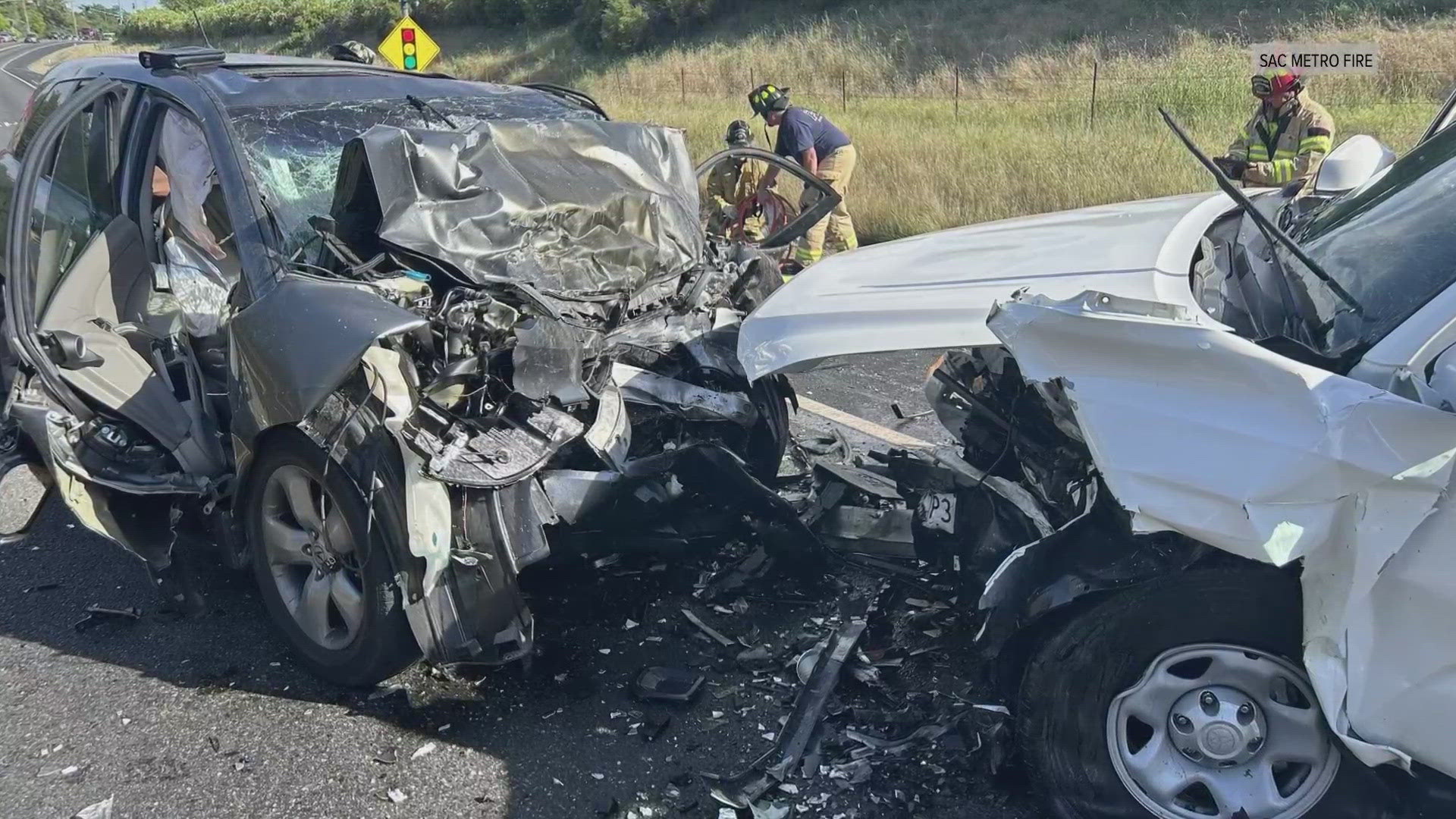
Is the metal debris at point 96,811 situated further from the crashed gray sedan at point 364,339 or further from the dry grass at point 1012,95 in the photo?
the dry grass at point 1012,95

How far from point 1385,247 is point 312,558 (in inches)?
119

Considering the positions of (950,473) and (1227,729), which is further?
(950,473)

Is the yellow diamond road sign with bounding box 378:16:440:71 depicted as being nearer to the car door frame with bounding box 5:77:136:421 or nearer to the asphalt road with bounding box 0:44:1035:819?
the car door frame with bounding box 5:77:136:421

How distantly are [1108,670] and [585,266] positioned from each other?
2237 millimetres

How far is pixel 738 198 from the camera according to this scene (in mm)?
8758

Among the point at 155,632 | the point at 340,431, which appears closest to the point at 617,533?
the point at 340,431

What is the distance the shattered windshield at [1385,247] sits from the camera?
88.7 inches

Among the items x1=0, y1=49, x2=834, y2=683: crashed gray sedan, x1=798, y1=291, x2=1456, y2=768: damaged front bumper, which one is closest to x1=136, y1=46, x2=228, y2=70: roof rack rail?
x1=0, y1=49, x2=834, y2=683: crashed gray sedan

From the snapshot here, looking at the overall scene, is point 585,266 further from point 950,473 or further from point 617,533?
point 950,473

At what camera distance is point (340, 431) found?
289 centimetres

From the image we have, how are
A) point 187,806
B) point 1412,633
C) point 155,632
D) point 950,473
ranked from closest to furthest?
point 1412,633 < point 187,806 < point 950,473 < point 155,632

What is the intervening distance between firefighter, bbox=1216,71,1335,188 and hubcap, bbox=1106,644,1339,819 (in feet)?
16.1

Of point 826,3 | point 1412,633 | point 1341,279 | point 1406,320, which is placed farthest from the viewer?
point 826,3

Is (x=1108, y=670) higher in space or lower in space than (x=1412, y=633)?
lower
